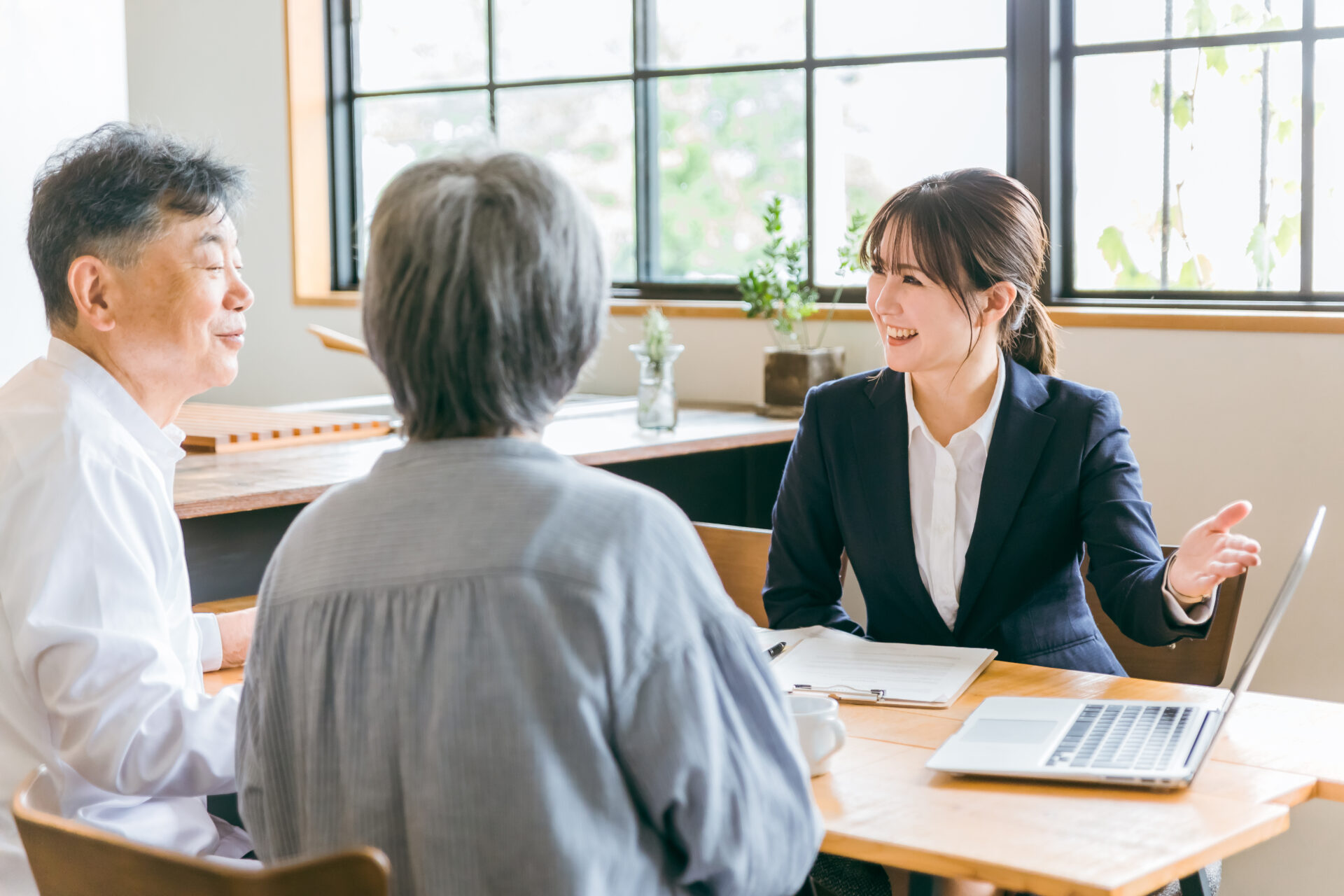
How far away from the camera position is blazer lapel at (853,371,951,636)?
1.92 metres

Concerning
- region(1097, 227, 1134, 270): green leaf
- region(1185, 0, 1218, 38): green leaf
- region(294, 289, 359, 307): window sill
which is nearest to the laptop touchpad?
region(1097, 227, 1134, 270): green leaf

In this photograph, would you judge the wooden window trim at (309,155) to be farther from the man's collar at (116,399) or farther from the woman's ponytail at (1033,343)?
the man's collar at (116,399)

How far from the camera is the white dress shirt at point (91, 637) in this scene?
4.12ft

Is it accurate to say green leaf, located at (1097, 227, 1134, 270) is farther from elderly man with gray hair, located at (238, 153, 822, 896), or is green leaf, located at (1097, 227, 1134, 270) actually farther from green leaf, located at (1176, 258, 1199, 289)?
elderly man with gray hair, located at (238, 153, 822, 896)

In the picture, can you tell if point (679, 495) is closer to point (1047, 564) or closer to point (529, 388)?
point (1047, 564)

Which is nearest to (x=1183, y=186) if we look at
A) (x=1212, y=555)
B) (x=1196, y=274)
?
(x=1196, y=274)

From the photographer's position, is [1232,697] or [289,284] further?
[289,284]

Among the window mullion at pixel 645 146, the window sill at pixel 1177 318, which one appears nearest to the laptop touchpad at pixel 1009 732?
the window sill at pixel 1177 318

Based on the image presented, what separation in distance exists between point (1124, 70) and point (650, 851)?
2830 millimetres

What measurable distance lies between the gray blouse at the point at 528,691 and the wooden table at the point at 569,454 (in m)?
0.82

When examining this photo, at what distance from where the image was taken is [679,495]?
11.0 ft

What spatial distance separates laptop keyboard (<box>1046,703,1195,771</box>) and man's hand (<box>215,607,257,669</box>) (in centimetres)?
101

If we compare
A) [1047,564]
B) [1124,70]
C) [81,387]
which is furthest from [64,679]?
[1124,70]

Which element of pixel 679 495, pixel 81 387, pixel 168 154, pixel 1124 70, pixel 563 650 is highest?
pixel 1124 70
